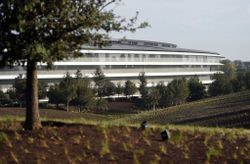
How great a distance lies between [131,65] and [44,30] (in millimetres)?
107816

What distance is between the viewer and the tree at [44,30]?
37.9ft

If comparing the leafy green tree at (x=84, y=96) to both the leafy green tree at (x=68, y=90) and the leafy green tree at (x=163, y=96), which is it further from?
the leafy green tree at (x=163, y=96)

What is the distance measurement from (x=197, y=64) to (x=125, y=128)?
134 meters

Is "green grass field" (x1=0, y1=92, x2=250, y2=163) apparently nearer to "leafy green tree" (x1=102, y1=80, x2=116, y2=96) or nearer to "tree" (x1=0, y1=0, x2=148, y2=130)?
"tree" (x1=0, y1=0, x2=148, y2=130)

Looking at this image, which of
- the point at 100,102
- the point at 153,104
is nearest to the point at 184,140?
the point at 100,102

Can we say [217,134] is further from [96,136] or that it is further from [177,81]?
[177,81]

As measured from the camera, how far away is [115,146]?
11.9 meters

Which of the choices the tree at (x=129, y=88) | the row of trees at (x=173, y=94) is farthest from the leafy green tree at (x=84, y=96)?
the tree at (x=129, y=88)

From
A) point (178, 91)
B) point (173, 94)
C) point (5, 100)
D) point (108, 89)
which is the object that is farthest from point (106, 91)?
point (5, 100)

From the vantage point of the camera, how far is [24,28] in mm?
11453

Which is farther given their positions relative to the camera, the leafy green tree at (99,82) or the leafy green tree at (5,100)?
the leafy green tree at (99,82)

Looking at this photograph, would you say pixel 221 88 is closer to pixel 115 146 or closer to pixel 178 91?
pixel 178 91

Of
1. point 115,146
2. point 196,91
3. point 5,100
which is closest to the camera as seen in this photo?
point 115,146

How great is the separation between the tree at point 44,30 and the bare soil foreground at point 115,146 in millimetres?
1351
